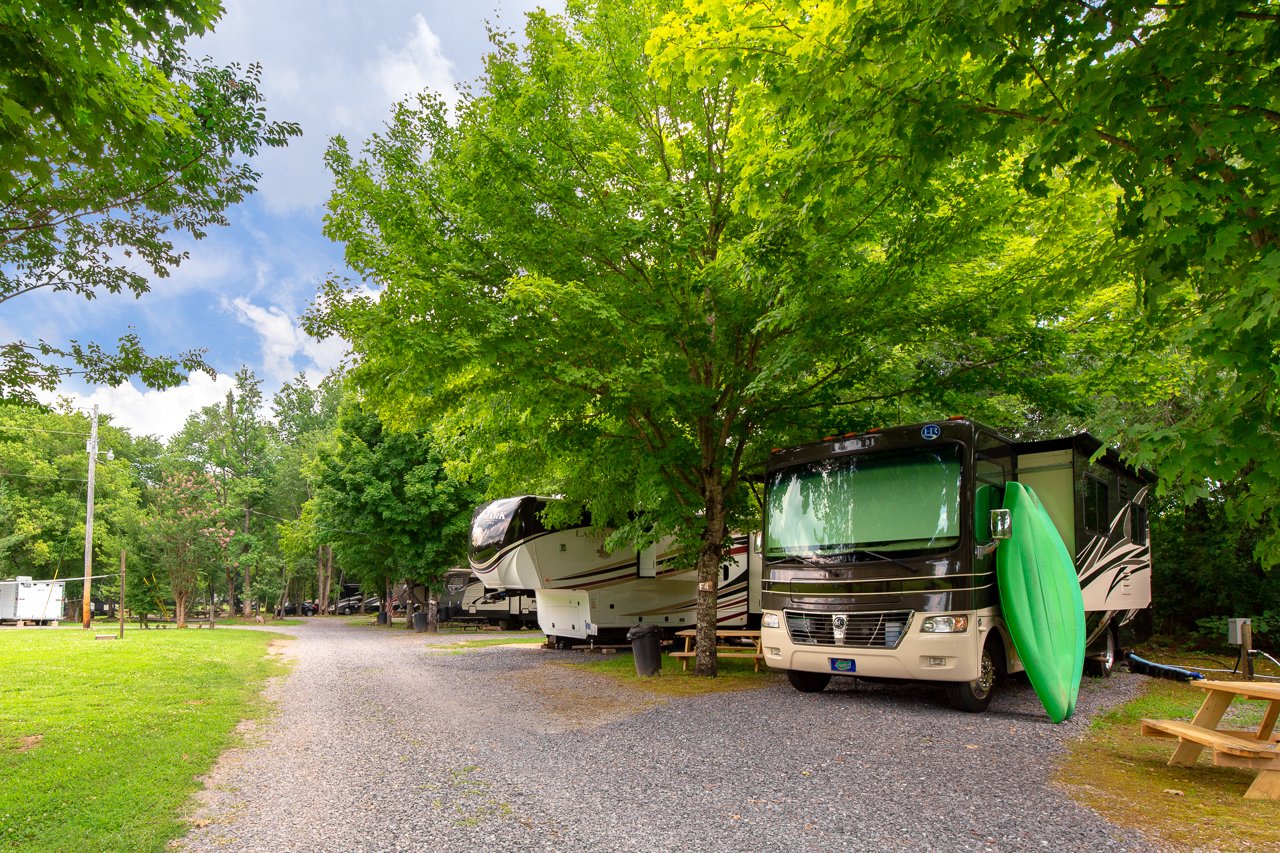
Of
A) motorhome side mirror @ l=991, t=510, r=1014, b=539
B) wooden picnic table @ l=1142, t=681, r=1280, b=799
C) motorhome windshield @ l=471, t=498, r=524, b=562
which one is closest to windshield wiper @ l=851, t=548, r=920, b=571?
motorhome side mirror @ l=991, t=510, r=1014, b=539

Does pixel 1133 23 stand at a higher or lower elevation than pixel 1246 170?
higher

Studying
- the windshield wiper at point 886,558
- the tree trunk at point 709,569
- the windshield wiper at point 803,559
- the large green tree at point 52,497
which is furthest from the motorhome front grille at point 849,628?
the large green tree at point 52,497

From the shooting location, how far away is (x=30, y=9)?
338cm

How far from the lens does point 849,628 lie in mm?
8391

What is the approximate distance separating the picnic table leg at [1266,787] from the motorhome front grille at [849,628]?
310 cm

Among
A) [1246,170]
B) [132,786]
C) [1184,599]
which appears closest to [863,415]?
[1246,170]

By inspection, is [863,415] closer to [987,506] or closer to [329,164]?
[987,506]

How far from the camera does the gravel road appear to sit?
172 inches

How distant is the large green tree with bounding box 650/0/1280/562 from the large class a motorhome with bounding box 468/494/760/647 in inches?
451

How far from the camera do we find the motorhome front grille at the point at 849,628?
316 inches

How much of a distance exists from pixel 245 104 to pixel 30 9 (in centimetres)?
405

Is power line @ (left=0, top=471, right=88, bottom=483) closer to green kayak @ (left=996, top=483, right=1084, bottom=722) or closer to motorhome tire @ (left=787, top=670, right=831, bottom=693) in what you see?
motorhome tire @ (left=787, top=670, right=831, bottom=693)

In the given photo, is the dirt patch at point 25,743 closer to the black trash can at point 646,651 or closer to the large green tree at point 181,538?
the black trash can at point 646,651

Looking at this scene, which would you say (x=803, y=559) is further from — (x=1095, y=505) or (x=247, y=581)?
(x=247, y=581)
